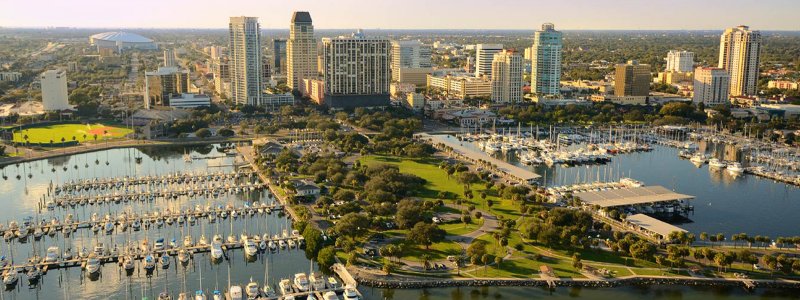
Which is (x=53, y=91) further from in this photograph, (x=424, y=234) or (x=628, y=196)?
(x=628, y=196)

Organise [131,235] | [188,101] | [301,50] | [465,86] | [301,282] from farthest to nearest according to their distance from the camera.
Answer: [465,86] → [301,50] → [188,101] → [131,235] → [301,282]

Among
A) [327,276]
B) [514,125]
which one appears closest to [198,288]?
[327,276]

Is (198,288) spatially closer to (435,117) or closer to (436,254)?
(436,254)

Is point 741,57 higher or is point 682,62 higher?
point 741,57

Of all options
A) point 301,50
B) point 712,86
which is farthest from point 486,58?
point 712,86

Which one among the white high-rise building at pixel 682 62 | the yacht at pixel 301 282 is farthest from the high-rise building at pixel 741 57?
the yacht at pixel 301 282

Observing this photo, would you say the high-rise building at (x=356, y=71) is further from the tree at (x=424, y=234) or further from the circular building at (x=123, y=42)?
the circular building at (x=123, y=42)
